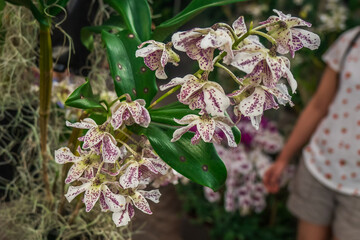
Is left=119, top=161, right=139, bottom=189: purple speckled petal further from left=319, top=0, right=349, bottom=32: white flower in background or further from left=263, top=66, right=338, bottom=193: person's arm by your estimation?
left=319, top=0, right=349, bottom=32: white flower in background

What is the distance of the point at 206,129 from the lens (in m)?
0.39

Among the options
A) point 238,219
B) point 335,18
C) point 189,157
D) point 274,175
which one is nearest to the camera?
point 189,157

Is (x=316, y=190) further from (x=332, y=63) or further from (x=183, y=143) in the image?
(x=183, y=143)

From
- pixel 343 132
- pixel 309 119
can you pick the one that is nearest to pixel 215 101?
pixel 343 132

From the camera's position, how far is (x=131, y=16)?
54cm

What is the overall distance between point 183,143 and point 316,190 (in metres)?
1.09

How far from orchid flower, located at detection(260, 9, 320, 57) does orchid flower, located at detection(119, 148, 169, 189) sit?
155 millimetres

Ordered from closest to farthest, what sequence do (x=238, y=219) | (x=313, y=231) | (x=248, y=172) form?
(x=313, y=231) → (x=248, y=172) → (x=238, y=219)

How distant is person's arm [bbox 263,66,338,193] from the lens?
1.43 meters

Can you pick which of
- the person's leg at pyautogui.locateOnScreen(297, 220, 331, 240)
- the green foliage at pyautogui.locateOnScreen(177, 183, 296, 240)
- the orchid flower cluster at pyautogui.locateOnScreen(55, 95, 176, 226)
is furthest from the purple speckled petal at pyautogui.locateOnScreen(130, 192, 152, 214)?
the green foliage at pyautogui.locateOnScreen(177, 183, 296, 240)

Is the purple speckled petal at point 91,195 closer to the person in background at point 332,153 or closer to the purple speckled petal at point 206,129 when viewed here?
the purple speckled petal at point 206,129

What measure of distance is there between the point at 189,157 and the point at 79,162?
0.35ft

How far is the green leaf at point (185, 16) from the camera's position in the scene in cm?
48

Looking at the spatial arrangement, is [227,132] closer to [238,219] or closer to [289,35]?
[289,35]
